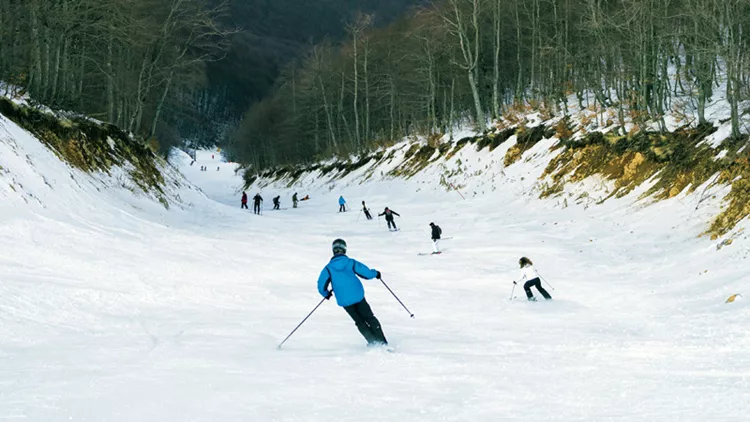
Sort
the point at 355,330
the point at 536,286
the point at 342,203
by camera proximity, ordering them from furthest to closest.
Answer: the point at 342,203
the point at 536,286
the point at 355,330

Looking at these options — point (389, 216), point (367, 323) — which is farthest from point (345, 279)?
point (389, 216)

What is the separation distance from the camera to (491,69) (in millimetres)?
46312

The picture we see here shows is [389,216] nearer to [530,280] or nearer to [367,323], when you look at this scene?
[530,280]

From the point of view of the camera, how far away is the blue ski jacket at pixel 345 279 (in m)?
6.39

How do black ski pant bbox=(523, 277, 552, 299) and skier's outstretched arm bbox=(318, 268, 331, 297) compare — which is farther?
black ski pant bbox=(523, 277, 552, 299)

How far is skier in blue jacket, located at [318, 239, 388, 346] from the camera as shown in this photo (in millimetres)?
6371

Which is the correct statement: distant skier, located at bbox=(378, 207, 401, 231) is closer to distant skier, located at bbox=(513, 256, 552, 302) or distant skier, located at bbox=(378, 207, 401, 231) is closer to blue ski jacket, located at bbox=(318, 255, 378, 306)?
distant skier, located at bbox=(513, 256, 552, 302)

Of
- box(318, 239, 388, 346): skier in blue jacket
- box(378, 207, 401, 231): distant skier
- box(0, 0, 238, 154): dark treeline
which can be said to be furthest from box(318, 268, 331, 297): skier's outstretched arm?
box(0, 0, 238, 154): dark treeline

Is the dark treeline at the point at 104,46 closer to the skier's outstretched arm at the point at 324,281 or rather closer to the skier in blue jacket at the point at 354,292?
the skier's outstretched arm at the point at 324,281

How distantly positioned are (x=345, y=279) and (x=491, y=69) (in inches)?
1727

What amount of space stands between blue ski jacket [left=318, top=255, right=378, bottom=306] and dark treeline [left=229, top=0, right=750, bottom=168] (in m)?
13.2

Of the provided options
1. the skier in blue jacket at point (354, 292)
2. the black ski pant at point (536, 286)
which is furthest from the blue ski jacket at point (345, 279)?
the black ski pant at point (536, 286)

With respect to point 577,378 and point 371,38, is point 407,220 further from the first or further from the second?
point 371,38

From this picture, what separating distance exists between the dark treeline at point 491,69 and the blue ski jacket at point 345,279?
13192 mm
